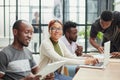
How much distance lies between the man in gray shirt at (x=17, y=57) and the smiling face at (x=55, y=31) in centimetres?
65

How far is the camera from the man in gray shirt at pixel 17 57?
1860 millimetres

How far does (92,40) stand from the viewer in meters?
4.00

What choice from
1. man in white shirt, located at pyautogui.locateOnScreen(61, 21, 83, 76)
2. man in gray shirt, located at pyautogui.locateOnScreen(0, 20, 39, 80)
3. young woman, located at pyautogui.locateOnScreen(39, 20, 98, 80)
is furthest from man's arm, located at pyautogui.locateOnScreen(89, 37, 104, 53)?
man in gray shirt, located at pyautogui.locateOnScreen(0, 20, 39, 80)

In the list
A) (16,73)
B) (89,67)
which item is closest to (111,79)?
(89,67)

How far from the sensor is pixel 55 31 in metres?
2.70

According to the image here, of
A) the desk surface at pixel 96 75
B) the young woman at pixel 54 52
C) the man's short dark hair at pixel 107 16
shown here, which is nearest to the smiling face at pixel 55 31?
the young woman at pixel 54 52

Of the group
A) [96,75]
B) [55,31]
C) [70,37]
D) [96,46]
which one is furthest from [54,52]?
[96,46]

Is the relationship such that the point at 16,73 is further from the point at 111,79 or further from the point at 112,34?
the point at 112,34

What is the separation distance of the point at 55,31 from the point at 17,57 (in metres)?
0.85

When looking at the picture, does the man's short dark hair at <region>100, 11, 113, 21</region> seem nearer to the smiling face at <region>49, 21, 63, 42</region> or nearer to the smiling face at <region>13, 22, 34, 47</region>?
the smiling face at <region>49, 21, 63, 42</region>

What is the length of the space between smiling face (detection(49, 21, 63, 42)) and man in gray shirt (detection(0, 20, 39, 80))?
653 mm

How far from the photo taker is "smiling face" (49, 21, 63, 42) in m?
2.68

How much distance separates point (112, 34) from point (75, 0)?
2.94m

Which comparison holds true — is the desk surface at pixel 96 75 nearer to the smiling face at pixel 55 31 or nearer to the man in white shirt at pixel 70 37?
the smiling face at pixel 55 31
